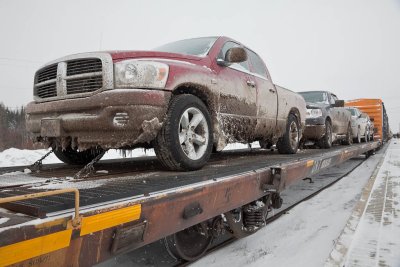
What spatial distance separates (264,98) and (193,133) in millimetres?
2014

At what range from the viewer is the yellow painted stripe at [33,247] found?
109 cm

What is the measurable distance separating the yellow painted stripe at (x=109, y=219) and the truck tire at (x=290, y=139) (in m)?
4.50

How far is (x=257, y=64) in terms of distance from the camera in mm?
5125

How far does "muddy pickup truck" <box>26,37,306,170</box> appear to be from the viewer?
270cm

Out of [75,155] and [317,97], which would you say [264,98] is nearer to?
[75,155]

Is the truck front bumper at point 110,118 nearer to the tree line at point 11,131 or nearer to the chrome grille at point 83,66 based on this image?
the chrome grille at point 83,66

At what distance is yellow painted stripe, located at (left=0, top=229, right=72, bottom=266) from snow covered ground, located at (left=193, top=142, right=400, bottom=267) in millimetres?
1763

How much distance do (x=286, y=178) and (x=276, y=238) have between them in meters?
0.63

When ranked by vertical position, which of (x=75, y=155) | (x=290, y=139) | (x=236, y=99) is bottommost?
(x=75, y=155)

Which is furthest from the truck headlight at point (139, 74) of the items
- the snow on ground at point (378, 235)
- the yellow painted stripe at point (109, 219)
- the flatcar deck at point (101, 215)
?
the snow on ground at point (378, 235)

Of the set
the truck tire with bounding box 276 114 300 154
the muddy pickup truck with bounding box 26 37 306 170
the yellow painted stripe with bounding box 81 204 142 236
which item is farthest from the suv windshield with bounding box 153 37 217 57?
the yellow painted stripe with bounding box 81 204 142 236

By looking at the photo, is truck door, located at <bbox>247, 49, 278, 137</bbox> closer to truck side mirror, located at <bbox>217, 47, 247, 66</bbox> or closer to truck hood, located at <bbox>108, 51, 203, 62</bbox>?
truck side mirror, located at <bbox>217, 47, 247, 66</bbox>

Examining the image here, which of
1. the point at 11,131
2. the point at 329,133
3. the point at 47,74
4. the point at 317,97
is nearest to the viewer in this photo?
the point at 47,74

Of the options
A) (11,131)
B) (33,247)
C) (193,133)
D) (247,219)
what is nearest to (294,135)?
(247,219)
